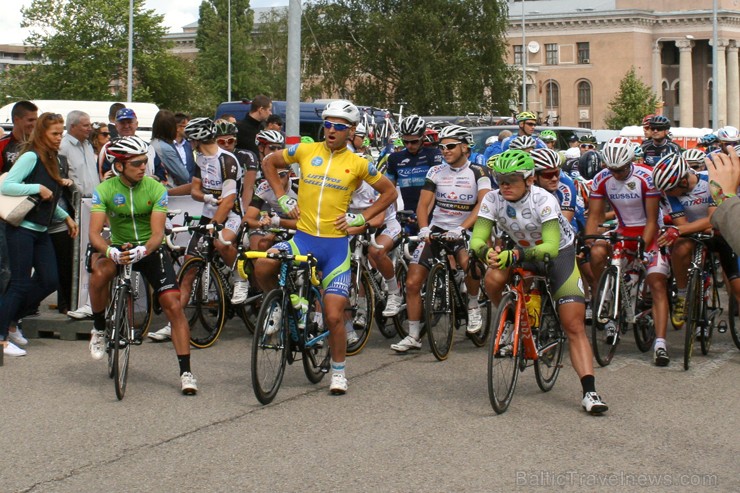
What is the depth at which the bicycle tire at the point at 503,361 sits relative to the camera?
8.19 metres

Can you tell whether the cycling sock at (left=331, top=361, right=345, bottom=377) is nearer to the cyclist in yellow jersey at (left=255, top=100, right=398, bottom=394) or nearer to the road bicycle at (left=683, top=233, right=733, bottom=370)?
the cyclist in yellow jersey at (left=255, top=100, right=398, bottom=394)

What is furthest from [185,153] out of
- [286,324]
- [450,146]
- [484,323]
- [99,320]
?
[286,324]

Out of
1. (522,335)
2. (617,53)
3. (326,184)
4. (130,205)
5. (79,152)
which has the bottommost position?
(522,335)

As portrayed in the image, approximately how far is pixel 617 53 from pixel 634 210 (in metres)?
99.3

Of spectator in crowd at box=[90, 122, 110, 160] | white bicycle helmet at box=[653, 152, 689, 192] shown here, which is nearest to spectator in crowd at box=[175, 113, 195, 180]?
spectator in crowd at box=[90, 122, 110, 160]

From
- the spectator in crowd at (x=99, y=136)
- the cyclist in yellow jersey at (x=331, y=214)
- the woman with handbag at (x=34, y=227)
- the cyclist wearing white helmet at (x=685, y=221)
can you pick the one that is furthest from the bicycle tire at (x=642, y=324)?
the spectator in crowd at (x=99, y=136)

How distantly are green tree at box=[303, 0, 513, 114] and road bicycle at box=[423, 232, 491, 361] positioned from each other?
5528cm

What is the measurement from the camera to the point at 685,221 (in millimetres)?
10898

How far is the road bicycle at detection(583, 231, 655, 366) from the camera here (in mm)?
10453

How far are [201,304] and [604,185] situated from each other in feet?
12.9

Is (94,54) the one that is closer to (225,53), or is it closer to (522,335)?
(225,53)

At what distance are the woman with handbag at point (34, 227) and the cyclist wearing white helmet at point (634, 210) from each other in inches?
194

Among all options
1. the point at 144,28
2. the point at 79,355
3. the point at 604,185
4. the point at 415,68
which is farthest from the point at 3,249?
the point at 144,28

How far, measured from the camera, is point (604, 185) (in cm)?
1110
